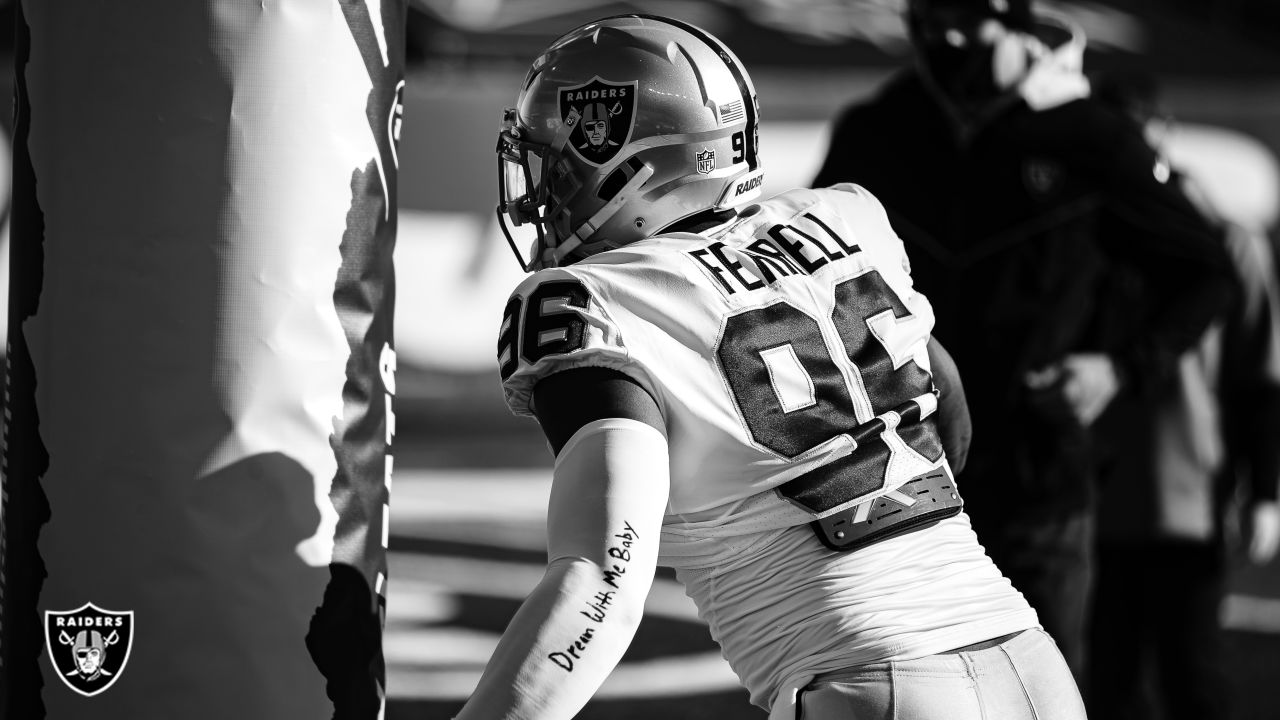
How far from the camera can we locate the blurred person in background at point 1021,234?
3.23 meters

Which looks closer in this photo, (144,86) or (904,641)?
(904,641)

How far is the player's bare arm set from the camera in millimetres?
1509

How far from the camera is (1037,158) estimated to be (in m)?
3.32

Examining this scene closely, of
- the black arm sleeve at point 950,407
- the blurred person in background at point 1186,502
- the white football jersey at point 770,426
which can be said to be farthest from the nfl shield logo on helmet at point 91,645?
the blurred person in background at point 1186,502

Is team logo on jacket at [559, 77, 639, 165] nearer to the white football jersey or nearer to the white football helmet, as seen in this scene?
the white football helmet

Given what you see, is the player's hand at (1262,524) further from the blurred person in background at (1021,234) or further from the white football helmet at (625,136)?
the white football helmet at (625,136)

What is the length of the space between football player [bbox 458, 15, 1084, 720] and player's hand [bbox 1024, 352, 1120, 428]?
136cm

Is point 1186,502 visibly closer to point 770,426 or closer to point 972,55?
point 972,55

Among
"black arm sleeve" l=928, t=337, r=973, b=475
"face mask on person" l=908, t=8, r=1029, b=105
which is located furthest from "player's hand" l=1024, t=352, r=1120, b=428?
"black arm sleeve" l=928, t=337, r=973, b=475

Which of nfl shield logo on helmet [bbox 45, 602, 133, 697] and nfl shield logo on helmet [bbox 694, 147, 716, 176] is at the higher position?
nfl shield logo on helmet [bbox 694, 147, 716, 176]

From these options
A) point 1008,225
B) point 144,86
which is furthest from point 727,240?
point 1008,225

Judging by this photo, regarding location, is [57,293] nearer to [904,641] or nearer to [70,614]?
[70,614]

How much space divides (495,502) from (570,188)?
577 centimetres

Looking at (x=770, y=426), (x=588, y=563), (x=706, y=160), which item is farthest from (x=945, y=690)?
(x=706, y=160)
